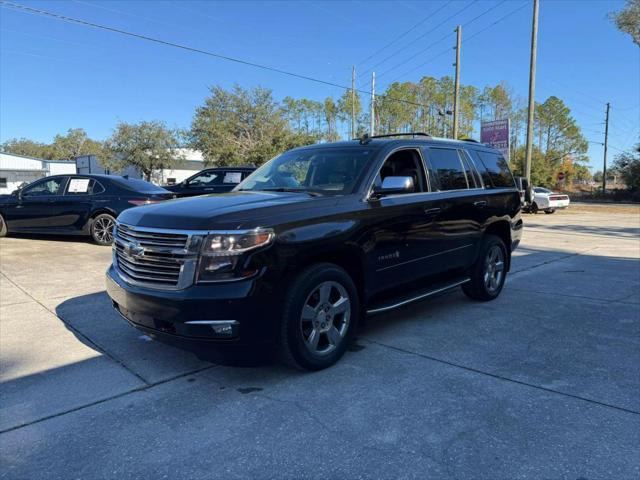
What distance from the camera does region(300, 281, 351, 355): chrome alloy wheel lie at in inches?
146

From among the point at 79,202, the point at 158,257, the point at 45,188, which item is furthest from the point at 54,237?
Result: the point at 158,257

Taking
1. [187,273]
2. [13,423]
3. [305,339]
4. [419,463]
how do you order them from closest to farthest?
1. [419,463]
2. [13,423]
3. [187,273]
4. [305,339]

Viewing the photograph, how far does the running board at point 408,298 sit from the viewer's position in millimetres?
4320

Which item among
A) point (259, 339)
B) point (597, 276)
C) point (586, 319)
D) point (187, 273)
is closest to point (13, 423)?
point (187, 273)

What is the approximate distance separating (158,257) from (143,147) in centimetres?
6051

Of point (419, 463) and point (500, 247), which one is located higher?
point (500, 247)

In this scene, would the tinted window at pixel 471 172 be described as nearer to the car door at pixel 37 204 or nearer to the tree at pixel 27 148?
the car door at pixel 37 204

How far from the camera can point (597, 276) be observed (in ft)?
26.1

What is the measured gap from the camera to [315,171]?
4.76 metres

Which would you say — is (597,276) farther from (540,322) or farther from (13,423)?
(13,423)

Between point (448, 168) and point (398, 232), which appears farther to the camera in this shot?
point (448, 168)

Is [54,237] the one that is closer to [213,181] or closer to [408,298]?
[213,181]

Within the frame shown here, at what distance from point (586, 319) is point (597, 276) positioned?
9.99ft

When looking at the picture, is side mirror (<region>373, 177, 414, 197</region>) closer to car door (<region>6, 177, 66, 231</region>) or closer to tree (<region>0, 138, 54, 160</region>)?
car door (<region>6, 177, 66, 231</region>)
